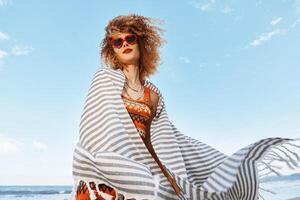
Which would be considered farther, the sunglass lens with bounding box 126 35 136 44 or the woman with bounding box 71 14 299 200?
the sunglass lens with bounding box 126 35 136 44

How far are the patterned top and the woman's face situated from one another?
1.17 feet

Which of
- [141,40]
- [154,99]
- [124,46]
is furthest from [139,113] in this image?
[141,40]

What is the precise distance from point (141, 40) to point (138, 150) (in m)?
Result: 1.02

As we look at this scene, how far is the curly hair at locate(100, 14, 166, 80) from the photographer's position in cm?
272

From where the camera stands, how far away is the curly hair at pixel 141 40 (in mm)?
2725

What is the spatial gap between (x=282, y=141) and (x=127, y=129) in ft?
2.41

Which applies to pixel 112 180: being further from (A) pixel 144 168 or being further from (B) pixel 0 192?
(B) pixel 0 192

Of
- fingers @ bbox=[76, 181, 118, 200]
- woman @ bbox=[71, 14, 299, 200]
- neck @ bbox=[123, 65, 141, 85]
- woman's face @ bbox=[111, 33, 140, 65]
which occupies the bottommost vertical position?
fingers @ bbox=[76, 181, 118, 200]

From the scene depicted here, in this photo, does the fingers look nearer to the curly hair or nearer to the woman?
the woman

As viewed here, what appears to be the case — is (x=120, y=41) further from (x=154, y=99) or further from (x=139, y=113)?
(x=139, y=113)

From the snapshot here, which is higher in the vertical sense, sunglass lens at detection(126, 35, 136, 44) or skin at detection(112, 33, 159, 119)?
sunglass lens at detection(126, 35, 136, 44)

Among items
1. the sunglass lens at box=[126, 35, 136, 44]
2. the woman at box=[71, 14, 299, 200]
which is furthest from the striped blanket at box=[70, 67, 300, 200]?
the sunglass lens at box=[126, 35, 136, 44]

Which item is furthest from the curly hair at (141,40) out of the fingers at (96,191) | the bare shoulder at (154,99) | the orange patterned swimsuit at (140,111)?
the fingers at (96,191)

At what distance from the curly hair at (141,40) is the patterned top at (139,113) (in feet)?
1.30
